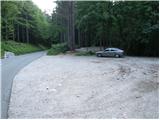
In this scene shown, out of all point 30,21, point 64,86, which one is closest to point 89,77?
point 64,86

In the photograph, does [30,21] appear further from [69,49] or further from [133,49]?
[133,49]

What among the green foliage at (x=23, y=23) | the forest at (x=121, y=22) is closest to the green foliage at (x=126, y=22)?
the forest at (x=121, y=22)

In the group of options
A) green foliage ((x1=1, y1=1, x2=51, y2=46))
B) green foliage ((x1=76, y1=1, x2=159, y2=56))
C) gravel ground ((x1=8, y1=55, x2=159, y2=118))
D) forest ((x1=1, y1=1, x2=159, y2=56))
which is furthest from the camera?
green foliage ((x1=1, y1=1, x2=51, y2=46))

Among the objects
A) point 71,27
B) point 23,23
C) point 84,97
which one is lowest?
point 84,97

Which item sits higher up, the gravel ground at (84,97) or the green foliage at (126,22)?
the green foliage at (126,22)

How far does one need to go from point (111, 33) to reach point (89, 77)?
70.5ft

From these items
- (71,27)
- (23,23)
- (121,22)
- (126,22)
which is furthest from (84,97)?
(23,23)

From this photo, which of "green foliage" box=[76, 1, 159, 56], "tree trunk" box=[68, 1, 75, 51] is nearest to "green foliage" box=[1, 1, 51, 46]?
"tree trunk" box=[68, 1, 75, 51]

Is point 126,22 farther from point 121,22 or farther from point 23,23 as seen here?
point 23,23

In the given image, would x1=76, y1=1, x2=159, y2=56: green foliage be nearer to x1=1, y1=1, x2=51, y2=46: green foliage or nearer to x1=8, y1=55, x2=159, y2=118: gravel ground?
x1=1, y1=1, x2=51, y2=46: green foliage

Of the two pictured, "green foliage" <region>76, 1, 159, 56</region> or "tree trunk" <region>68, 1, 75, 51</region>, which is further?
"tree trunk" <region>68, 1, 75, 51</region>

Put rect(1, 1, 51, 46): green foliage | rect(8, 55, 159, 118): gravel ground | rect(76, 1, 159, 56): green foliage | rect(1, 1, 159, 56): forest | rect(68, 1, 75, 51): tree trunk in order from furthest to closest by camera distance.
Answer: rect(1, 1, 51, 46): green foliage → rect(68, 1, 75, 51): tree trunk → rect(1, 1, 159, 56): forest → rect(76, 1, 159, 56): green foliage → rect(8, 55, 159, 118): gravel ground

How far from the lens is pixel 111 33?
1325 inches

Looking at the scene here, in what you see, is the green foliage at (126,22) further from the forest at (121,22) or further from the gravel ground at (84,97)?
the gravel ground at (84,97)
